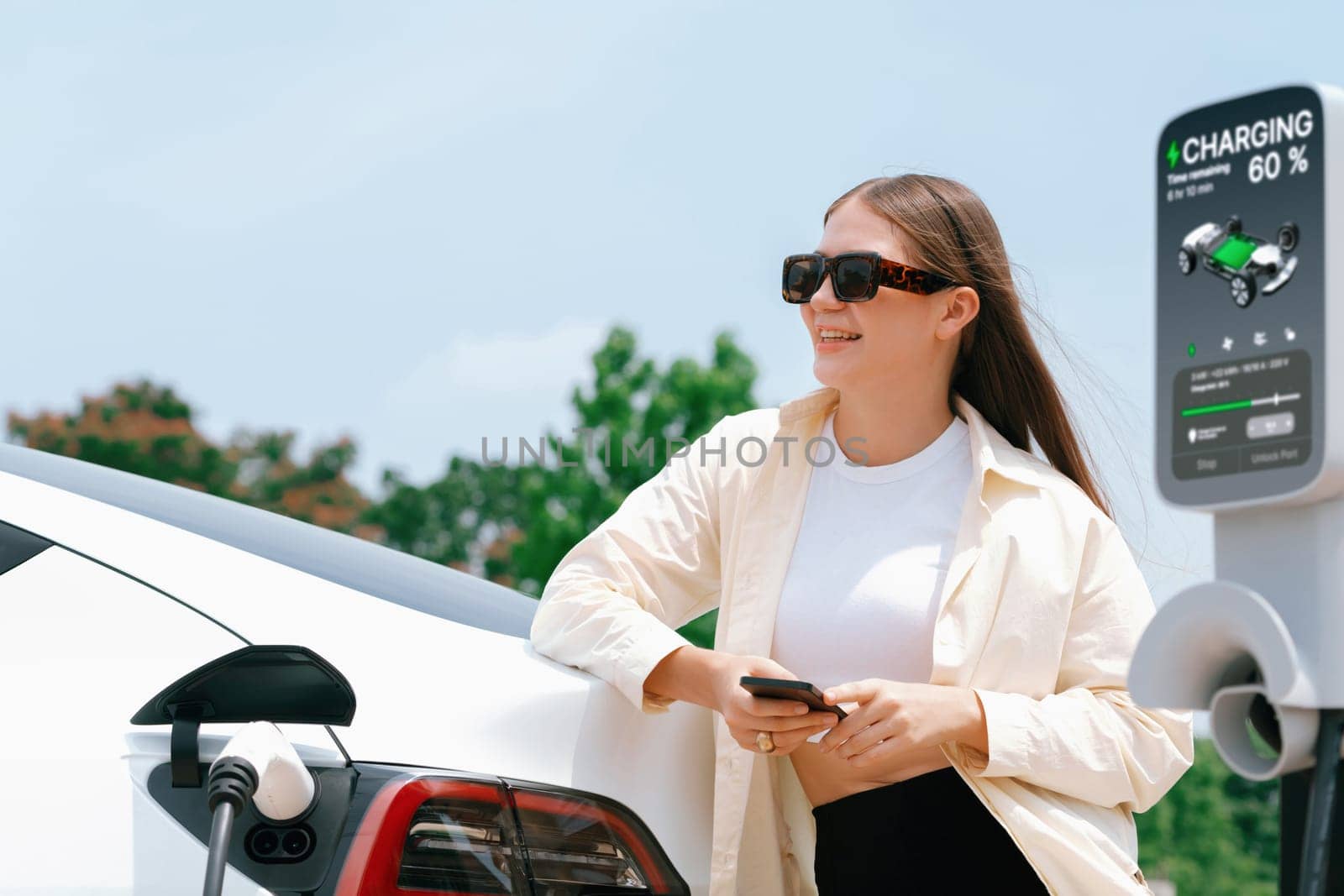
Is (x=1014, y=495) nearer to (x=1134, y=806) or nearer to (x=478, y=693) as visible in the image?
(x=1134, y=806)

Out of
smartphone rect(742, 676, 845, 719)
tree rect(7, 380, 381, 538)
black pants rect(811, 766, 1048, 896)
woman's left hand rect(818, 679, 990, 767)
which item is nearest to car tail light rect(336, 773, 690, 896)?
smartphone rect(742, 676, 845, 719)

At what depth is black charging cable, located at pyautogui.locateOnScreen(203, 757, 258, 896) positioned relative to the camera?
175 cm

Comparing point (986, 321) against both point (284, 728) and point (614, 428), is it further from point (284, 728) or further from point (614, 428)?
point (614, 428)

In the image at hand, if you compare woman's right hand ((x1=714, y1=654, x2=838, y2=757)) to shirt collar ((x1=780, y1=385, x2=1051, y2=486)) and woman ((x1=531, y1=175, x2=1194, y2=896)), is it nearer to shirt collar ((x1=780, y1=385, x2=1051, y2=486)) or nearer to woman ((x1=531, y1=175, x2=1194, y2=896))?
woman ((x1=531, y1=175, x2=1194, y2=896))

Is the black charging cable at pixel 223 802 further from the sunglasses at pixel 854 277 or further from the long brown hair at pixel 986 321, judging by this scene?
the long brown hair at pixel 986 321

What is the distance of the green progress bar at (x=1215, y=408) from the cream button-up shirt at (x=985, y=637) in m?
0.89

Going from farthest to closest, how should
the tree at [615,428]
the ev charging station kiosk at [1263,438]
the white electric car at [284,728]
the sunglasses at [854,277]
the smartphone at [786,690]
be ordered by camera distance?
the tree at [615,428] → the sunglasses at [854,277] → the smartphone at [786,690] → the white electric car at [284,728] → the ev charging station kiosk at [1263,438]

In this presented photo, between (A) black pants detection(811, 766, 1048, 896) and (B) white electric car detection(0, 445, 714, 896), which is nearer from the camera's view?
(B) white electric car detection(0, 445, 714, 896)

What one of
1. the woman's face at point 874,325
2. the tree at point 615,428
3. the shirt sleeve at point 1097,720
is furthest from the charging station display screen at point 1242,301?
the tree at point 615,428

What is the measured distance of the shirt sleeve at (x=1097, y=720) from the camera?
228cm

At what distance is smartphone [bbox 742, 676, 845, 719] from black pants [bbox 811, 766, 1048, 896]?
12.6 inches

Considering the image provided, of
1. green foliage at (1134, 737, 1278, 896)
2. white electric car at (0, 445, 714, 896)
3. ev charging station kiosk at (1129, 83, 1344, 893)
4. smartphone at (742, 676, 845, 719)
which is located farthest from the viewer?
green foliage at (1134, 737, 1278, 896)

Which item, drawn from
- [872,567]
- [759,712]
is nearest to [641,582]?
[872,567]

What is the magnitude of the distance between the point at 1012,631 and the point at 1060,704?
137 mm
